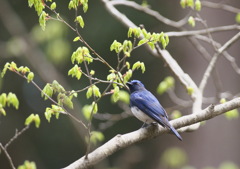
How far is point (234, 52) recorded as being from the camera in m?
9.40

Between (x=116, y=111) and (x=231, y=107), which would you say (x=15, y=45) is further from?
(x=231, y=107)

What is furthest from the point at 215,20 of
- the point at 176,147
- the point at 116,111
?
the point at 116,111

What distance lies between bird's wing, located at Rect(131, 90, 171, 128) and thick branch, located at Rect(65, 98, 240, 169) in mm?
300

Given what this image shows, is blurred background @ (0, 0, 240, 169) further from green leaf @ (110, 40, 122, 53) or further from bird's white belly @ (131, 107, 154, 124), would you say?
green leaf @ (110, 40, 122, 53)

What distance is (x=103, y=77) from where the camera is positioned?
11125mm

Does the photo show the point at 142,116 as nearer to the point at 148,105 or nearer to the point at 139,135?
the point at 148,105

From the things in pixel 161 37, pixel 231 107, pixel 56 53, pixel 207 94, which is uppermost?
pixel 56 53

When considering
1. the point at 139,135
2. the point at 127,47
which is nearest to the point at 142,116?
the point at 139,135

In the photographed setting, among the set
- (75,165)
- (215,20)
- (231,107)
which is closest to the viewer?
(75,165)

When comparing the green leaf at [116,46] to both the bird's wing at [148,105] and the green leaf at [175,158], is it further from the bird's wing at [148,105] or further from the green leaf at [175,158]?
the green leaf at [175,158]

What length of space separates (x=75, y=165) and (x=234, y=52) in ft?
20.0

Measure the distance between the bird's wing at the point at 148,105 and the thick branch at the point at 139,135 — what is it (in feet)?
0.98

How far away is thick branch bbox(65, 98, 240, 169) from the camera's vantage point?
4.04 meters

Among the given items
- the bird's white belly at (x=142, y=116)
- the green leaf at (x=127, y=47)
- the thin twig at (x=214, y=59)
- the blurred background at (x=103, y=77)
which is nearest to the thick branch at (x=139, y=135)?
the bird's white belly at (x=142, y=116)
